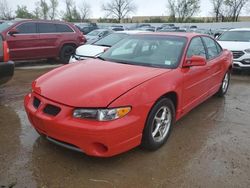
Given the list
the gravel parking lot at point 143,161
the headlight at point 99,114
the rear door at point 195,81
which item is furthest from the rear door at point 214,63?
Result: the headlight at point 99,114

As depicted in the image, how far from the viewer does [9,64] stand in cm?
527

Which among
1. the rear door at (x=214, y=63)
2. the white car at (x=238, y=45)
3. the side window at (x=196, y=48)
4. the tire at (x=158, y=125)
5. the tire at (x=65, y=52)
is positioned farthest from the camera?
the tire at (x=65, y=52)

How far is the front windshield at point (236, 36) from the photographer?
10211 mm

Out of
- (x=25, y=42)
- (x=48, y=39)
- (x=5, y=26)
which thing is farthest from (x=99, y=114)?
(x=48, y=39)

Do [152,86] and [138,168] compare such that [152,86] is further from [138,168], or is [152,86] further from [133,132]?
[138,168]

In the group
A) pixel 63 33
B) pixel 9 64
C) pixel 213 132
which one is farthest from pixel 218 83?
pixel 63 33

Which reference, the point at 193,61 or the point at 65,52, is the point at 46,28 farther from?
the point at 193,61

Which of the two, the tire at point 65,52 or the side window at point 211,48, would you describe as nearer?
the side window at point 211,48

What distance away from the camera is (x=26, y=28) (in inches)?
388

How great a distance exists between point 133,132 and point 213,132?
1751mm

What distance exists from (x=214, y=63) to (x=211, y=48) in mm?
394

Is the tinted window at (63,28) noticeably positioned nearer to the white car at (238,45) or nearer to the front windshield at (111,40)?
the front windshield at (111,40)

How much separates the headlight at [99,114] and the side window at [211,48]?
288 centimetres

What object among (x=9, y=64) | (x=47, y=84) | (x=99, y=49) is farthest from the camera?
(x=99, y=49)
